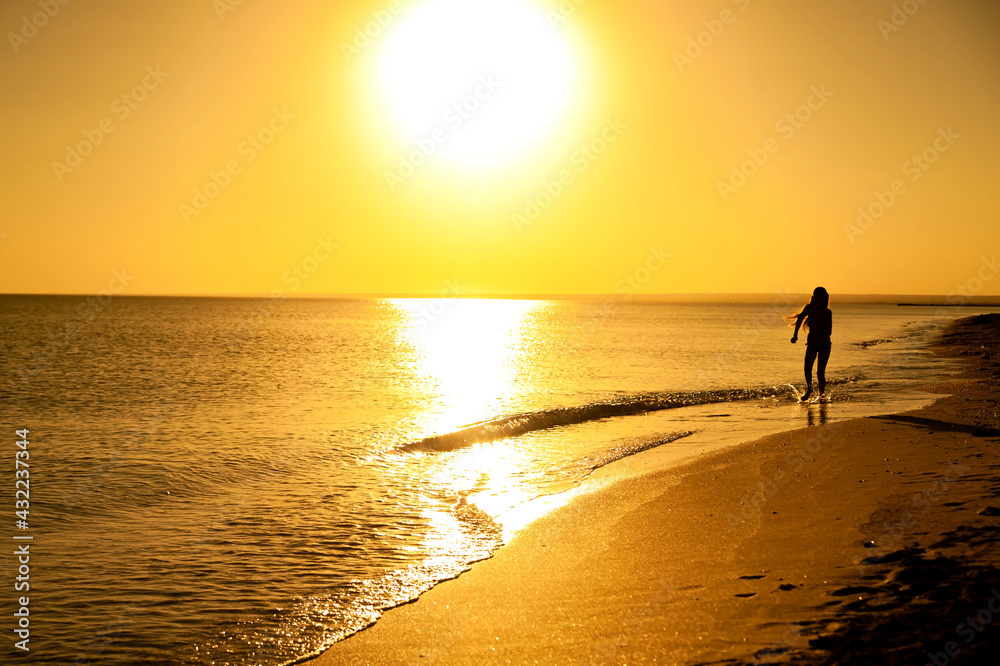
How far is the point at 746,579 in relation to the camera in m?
5.66

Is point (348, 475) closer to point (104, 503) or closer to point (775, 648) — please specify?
point (104, 503)

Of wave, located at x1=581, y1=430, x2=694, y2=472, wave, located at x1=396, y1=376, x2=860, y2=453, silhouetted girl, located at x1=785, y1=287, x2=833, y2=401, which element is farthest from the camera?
silhouetted girl, located at x1=785, y1=287, x2=833, y2=401

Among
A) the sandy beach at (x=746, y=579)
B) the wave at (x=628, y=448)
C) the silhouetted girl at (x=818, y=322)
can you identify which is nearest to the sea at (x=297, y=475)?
the wave at (x=628, y=448)

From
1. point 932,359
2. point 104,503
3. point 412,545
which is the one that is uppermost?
point 932,359

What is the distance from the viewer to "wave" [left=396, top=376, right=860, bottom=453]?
15570mm

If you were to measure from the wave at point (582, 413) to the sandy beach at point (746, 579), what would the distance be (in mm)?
6389

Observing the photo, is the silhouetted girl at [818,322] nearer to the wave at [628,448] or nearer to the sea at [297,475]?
the sea at [297,475]

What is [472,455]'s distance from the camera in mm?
14078

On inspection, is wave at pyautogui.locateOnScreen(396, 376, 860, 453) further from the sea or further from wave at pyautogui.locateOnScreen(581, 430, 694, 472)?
wave at pyautogui.locateOnScreen(581, 430, 694, 472)

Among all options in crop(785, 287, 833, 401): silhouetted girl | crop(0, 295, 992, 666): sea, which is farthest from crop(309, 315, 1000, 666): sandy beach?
crop(785, 287, 833, 401): silhouetted girl

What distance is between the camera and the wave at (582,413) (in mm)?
15570

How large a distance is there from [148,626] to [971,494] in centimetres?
809

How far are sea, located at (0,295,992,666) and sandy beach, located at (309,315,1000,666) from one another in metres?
0.74

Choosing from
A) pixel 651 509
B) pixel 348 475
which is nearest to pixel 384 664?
pixel 651 509
